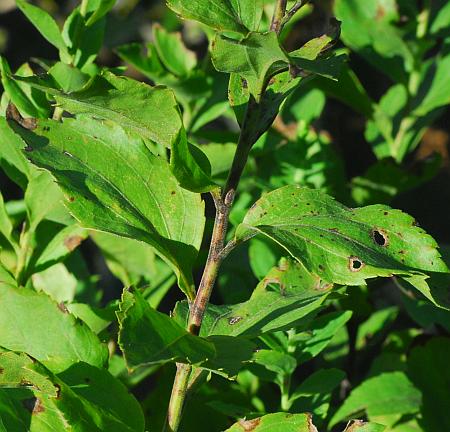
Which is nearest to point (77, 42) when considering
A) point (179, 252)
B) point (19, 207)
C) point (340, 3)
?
point (19, 207)

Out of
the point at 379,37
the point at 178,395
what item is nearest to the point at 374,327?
the point at 379,37

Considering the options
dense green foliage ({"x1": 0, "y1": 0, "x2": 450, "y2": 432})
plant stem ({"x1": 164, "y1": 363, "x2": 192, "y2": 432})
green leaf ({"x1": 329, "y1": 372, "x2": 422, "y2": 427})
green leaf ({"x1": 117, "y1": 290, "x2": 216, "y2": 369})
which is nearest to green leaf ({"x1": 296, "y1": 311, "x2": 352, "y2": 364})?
dense green foliage ({"x1": 0, "y1": 0, "x2": 450, "y2": 432})

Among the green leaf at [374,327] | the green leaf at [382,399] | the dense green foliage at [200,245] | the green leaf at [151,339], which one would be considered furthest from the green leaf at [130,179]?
the green leaf at [374,327]

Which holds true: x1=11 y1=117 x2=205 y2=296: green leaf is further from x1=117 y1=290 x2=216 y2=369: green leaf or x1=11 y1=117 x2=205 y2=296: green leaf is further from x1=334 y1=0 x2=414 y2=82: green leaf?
x1=334 y1=0 x2=414 y2=82: green leaf

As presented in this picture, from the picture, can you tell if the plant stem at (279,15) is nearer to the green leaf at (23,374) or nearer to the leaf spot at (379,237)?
the leaf spot at (379,237)

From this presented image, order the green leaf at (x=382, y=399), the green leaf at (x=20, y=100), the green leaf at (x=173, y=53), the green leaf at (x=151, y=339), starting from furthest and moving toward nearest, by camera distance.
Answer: the green leaf at (x=173, y=53), the green leaf at (x=382, y=399), the green leaf at (x=20, y=100), the green leaf at (x=151, y=339)

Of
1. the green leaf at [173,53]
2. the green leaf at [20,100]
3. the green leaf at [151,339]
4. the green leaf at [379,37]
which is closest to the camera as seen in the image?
the green leaf at [151,339]
